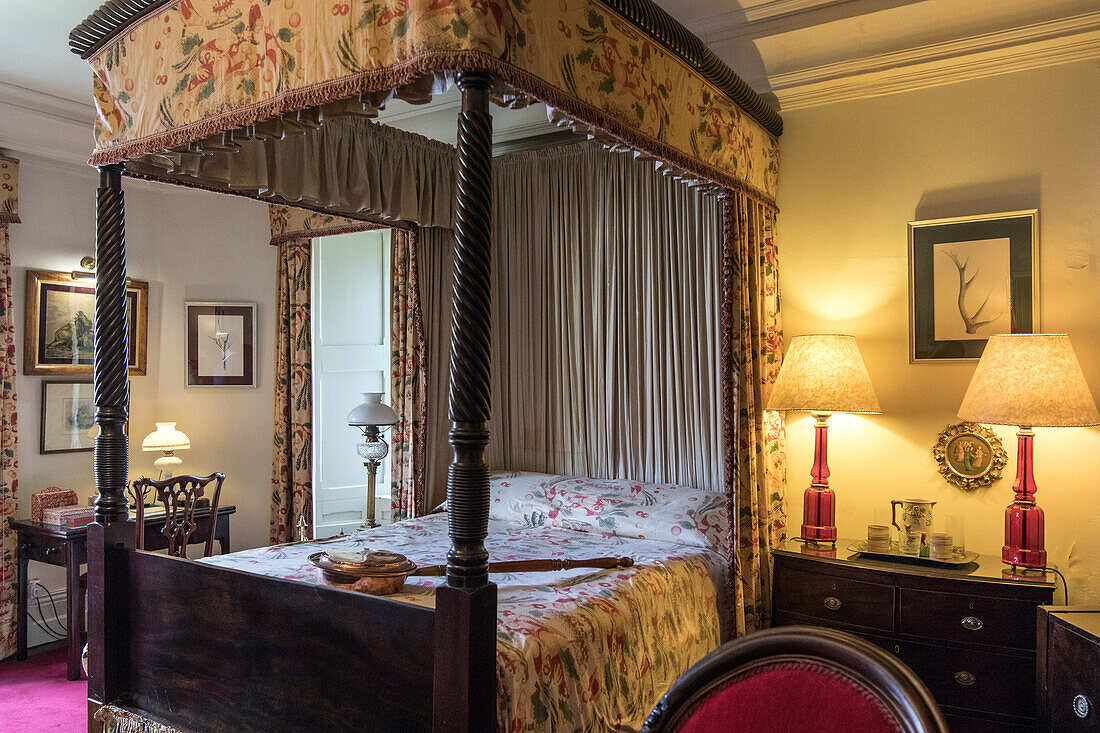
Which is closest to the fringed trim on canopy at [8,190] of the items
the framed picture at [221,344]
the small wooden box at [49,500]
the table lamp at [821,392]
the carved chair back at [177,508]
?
the framed picture at [221,344]

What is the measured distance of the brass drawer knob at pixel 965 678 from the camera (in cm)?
287

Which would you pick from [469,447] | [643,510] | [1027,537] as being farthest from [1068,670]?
[469,447]

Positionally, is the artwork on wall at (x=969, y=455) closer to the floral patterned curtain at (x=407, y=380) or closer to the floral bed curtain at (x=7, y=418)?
the floral patterned curtain at (x=407, y=380)

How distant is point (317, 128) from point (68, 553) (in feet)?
9.44

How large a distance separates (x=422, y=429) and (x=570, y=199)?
4.90 feet

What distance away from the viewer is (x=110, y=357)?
8.70 feet

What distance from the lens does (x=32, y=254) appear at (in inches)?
182

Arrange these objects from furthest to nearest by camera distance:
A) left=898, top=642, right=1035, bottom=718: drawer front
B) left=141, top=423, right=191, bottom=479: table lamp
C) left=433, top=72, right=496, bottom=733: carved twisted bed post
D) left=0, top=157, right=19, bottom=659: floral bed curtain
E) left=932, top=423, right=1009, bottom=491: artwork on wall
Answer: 1. left=141, top=423, right=191, bottom=479: table lamp
2. left=0, top=157, right=19, bottom=659: floral bed curtain
3. left=932, top=423, right=1009, bottom=491: artwork on wall
4. left=898, top=642, right=1035, bottom=718: drawer front
5. left=433, top=72, right=496, bottom=733: carved twisted bed post

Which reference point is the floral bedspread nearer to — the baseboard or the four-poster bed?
the four-poster bed

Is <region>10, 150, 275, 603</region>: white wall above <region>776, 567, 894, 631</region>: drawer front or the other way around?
above

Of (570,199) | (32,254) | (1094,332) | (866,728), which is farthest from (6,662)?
(1094,332)

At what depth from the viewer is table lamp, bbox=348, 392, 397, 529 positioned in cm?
425

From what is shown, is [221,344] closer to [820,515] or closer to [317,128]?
[317,128]

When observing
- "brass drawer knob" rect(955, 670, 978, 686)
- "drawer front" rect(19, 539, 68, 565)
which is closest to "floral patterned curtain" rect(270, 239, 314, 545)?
"drawer front" rect(19, 539, 68, 565)
